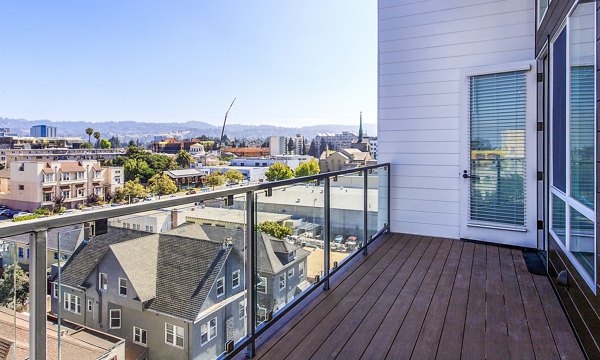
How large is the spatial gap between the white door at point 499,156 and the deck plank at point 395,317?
121cm

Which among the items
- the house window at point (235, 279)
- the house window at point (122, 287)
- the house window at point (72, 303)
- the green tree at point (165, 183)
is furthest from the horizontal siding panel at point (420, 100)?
the green tree at point (165, 183)

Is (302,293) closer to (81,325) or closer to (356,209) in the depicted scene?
(356,209)

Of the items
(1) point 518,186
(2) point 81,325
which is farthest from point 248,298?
(1) point 518,186

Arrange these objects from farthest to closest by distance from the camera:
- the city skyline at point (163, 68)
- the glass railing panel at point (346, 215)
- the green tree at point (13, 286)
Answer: the city skyline at point (163, 68)
the glass railing panel at point (346, 215)
the green tree at point (13, 286)

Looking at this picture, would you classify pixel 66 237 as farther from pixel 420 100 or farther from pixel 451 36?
pixel 451 36

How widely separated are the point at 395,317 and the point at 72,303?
6.31ft

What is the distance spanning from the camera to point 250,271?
1.93 m

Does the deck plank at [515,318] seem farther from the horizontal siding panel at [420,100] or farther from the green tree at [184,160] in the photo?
the green tree at [184,160]

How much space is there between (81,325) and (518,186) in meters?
4.35

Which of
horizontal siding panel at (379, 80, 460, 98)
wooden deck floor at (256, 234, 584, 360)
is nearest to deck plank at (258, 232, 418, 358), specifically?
wooden deck floor at (256, 234, 584, 360)

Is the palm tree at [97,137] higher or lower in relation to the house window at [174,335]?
higher

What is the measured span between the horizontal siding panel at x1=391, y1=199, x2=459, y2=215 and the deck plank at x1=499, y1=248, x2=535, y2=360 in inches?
42.9

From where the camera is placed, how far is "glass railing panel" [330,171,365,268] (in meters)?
3.02

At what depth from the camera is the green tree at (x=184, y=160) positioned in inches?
889
